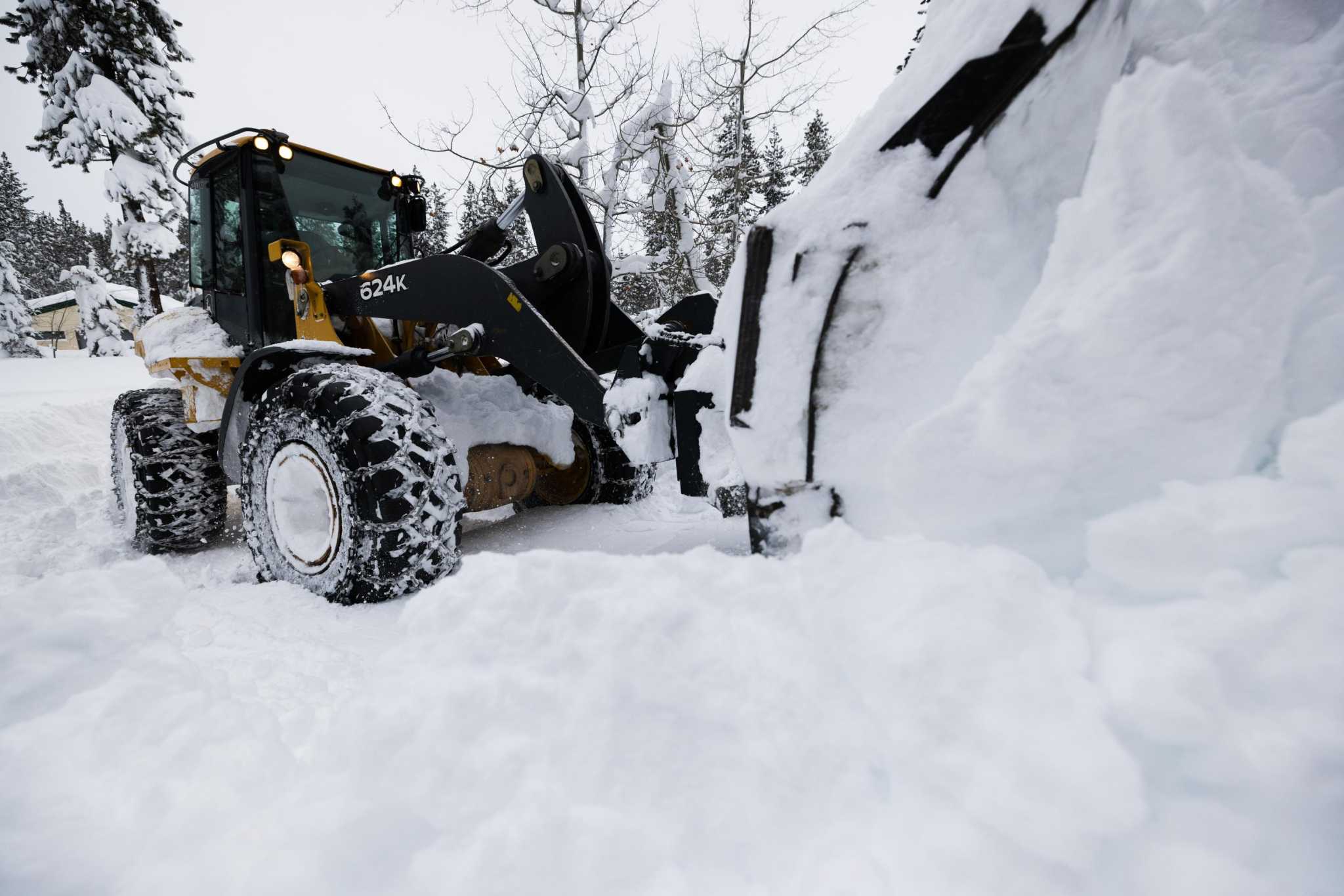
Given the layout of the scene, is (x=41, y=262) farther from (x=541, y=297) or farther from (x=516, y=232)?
(x=541, y=297)

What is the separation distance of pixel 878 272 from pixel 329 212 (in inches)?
163

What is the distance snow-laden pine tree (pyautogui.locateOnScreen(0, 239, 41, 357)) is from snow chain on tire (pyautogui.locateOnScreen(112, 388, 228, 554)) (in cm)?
3718

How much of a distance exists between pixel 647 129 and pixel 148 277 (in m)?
17.7

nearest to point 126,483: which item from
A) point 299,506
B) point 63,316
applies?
point 299,506

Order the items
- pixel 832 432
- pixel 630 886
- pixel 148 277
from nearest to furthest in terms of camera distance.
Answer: pixel 630 886 < pixel 832 432 < pixel 148 277

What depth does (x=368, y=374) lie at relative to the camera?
112 inches

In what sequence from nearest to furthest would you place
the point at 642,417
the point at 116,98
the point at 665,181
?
1. the point at 642,417
2. the point at 665,181
3. the point at 116,98

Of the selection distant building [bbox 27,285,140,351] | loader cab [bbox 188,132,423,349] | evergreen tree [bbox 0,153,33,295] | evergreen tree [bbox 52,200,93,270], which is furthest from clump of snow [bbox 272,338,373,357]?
evergreen tree [bbox 52,200,93,270]

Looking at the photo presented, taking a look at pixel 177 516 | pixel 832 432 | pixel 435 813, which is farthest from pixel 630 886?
pixel 177 516

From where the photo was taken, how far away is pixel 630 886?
0.92 m

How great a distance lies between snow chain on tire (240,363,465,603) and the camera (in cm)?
255

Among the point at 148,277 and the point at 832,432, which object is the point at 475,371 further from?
the point at 148,277

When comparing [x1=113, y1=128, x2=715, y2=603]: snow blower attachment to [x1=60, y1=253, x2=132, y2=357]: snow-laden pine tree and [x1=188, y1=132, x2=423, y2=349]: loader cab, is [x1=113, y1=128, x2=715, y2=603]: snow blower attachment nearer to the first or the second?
[x1=188, y1=132, x2=423, y2=349]: loader cab

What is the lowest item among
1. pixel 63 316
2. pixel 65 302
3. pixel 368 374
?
pixel 368 374
